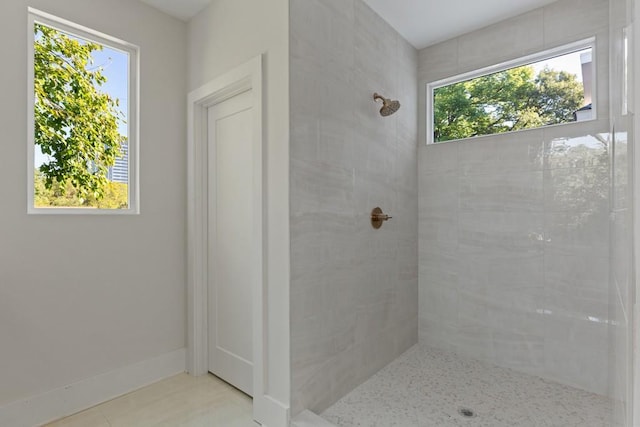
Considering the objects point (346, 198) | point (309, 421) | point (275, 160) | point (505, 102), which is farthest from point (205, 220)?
point (505, 102)

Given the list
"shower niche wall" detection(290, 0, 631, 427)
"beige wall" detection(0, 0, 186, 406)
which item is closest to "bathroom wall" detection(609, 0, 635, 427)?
"shower niche wall" detection(290, 0, 631, 427)

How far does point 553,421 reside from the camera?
73.4 inches

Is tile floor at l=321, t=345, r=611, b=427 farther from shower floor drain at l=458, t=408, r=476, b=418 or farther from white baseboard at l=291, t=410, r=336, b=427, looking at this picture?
white baseboard at l=291, t=410, r=336, b=427

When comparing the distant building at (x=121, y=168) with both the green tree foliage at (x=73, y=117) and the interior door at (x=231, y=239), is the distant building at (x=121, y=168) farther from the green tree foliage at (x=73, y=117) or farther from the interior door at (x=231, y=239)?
the interior door at (x=231, y=239)

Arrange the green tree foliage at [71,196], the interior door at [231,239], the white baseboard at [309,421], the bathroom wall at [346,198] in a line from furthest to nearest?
the interior door at [231,239]
the green tree foliage at [71,196]
the bathroom wall at [346,198]
the white baseboard at [309,421]

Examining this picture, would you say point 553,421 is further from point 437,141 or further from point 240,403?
point 437,141

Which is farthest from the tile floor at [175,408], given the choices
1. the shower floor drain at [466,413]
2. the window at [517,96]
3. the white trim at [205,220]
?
the window at [517,96]

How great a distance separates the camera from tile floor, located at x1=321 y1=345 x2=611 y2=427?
6.10 ft

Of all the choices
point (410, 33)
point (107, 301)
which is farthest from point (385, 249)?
point (107, 301)

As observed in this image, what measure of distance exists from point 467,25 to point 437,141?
909mm

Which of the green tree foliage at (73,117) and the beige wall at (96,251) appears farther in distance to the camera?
the green tree foliage at (73,117)

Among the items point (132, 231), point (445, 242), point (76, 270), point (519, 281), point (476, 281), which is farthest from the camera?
point (445, 242)

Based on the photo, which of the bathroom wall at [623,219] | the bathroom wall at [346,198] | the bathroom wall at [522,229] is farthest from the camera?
the bathroom wall at [522,229]

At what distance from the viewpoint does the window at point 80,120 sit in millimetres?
1951
